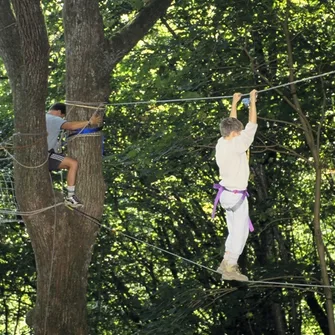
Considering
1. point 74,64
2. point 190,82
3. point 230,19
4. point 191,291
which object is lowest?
point 191,291

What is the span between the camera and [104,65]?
18.7 ft

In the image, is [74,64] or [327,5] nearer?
[74,64]

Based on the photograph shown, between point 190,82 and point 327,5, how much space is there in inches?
69.4

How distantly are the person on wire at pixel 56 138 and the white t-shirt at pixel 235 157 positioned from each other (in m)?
1.43

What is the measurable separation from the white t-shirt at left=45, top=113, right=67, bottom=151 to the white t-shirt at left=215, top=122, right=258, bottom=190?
164cm

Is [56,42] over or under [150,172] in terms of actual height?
over

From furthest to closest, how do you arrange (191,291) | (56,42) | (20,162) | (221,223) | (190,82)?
(221,223) → (56,42) → (191,291) → (190,82) → (20,162)

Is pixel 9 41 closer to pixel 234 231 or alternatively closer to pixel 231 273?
pixel 234 231

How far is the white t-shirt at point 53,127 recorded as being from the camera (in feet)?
18.7

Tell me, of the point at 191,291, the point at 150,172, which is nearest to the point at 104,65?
the point at 150,172

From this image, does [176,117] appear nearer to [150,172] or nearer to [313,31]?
[150,172]

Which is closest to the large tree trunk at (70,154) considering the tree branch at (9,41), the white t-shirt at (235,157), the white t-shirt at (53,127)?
the tree branch at (9,41)

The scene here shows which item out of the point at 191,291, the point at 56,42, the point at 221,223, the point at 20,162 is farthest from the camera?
the point at 221,223

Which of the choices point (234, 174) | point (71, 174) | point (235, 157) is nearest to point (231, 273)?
point (234, 174)
